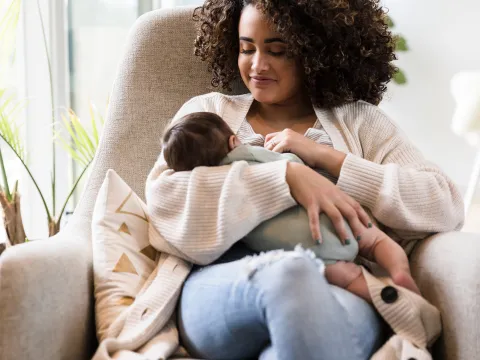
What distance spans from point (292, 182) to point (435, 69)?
253 cm

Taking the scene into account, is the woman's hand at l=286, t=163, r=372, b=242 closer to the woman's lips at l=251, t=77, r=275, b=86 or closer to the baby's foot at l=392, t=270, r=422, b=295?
the baby's foot at l=392, t=270, r=422, b=295

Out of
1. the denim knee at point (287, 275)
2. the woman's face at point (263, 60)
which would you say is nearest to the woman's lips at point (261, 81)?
the woman's face at point (263, 60)

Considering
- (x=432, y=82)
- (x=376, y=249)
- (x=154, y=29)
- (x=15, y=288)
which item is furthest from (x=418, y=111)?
(x=15, y=288)

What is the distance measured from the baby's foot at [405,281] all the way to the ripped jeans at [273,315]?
0.08m

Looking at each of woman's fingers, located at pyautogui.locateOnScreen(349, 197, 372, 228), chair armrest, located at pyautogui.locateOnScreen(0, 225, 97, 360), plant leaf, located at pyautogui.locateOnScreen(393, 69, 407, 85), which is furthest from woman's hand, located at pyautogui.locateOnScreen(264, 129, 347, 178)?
plant leaf, located at pyautogui.locateOnScreen(393, 69, 407, 85)

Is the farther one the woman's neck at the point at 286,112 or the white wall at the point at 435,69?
the white wall at the point at 435,69

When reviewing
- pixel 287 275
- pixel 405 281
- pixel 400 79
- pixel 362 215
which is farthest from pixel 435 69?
pixel 287 275

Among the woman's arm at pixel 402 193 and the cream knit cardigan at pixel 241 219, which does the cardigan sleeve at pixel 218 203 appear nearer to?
the cream knit cardigan at pixel 241 219

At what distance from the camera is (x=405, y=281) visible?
1.37 metres

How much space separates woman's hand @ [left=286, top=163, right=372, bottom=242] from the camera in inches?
55.6

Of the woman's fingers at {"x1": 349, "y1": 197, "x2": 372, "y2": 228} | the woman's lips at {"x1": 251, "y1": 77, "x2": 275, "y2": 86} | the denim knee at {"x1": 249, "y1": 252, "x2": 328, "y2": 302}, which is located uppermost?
the woman's lips at {"x1": 251, "y1": 77, "x2": 275, "y2": 86}

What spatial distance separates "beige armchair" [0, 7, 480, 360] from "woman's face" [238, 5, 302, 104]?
0.25 m

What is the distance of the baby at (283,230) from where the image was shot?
4.53ft

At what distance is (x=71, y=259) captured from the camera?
4.42 feet
